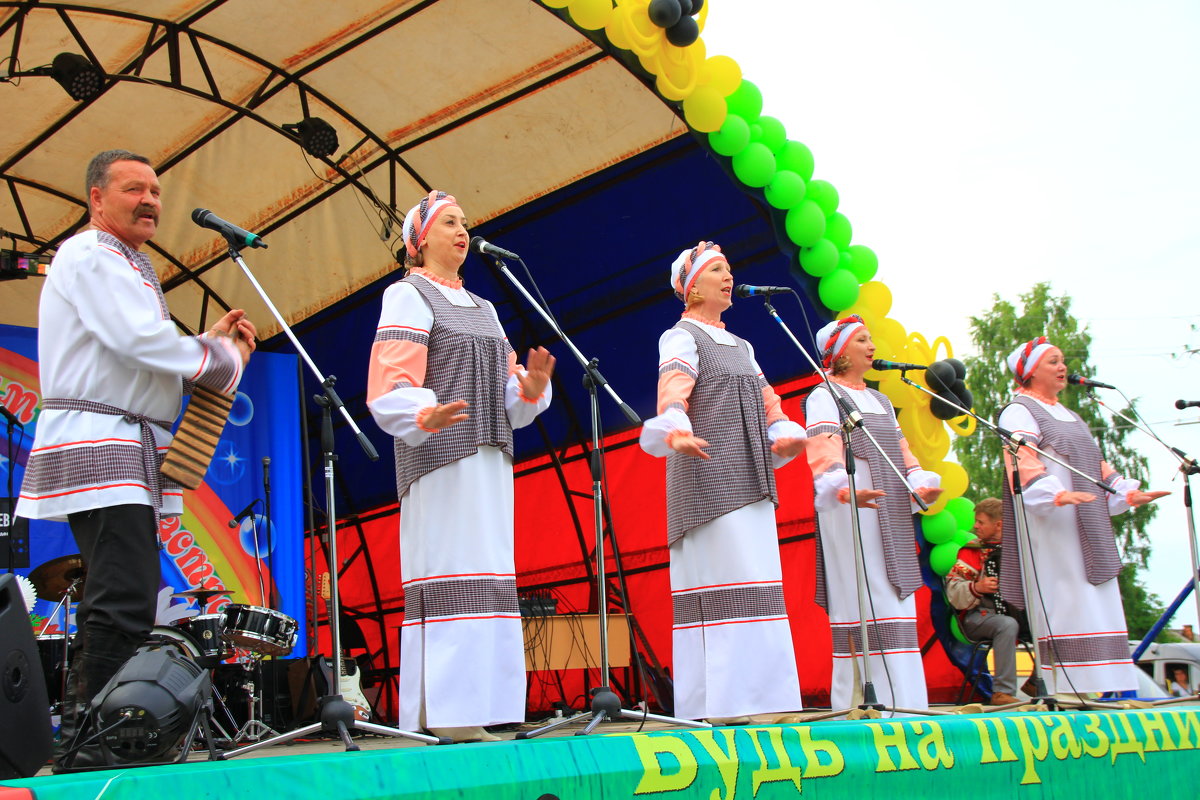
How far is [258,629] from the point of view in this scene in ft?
18.0

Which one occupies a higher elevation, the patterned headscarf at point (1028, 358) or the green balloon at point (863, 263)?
the green balloon at point (863, 263)

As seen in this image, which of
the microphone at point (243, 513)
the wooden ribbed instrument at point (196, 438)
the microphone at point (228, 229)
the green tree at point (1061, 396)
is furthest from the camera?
the green tree at point (1061, 396)

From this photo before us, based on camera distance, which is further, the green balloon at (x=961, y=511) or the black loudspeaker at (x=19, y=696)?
the green balloon at (x=961, y=511)

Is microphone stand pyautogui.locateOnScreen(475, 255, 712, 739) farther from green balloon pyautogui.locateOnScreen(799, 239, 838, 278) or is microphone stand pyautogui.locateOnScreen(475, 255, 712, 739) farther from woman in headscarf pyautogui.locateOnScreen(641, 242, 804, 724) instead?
green balloon pyautogui.locateOnScreen(799, 239, 838, 278)

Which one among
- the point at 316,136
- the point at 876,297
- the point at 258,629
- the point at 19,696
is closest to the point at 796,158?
the point at 876,297

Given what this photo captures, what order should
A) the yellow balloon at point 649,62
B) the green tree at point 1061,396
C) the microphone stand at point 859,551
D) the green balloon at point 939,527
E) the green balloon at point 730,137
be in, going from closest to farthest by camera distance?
the microphone stand at point 859,551 → the yellow balloon at point 649,62 → the green balloon at point 730,137 → the green balloon at point 939,527 → the green tree at point 1061,396

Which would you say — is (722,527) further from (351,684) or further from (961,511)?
(351,684)

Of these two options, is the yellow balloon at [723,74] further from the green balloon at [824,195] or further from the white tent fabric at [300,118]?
the green balloon at [824,195]

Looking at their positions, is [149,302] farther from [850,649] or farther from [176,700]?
[850,649]

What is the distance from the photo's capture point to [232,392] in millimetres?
3404

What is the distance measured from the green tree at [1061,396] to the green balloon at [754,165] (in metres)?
23.8

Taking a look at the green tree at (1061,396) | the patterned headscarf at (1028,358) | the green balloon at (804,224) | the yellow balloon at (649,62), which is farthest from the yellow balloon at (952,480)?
the green tree at (1061,396)

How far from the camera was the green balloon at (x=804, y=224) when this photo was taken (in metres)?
6.29

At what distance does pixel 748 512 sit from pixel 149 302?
2.46 meters
